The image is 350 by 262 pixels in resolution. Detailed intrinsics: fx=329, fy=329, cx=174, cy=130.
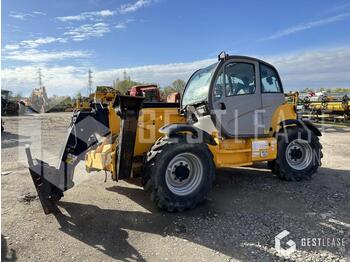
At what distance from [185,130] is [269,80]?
2427mm

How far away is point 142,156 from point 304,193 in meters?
3.04

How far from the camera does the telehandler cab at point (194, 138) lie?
499 centimetres

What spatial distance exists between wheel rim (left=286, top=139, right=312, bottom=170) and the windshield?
2.19 meters

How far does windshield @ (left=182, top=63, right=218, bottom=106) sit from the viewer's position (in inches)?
239

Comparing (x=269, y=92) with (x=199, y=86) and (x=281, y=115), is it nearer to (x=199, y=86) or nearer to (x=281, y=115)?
(x=281, y=115)

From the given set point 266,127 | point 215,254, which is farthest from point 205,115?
point 215,254

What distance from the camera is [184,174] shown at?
528 centimetres

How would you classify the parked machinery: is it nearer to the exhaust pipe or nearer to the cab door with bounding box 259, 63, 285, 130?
the cab door with bounding box 259, 63, 285, 130

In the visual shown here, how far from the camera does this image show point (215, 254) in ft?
12.9

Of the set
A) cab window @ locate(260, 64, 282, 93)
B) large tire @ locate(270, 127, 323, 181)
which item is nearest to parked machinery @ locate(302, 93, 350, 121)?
large tire @ locate(270, 127, 323, 181)

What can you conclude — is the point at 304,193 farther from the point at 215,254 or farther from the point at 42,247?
the point at 42,247

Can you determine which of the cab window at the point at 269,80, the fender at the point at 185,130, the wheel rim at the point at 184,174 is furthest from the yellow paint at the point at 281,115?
the wheel rim at the point at 184,174

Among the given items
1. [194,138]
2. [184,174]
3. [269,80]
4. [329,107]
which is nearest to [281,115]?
[269,80]

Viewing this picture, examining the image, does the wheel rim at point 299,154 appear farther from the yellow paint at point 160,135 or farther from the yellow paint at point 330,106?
the yellow paint at point 330,106
